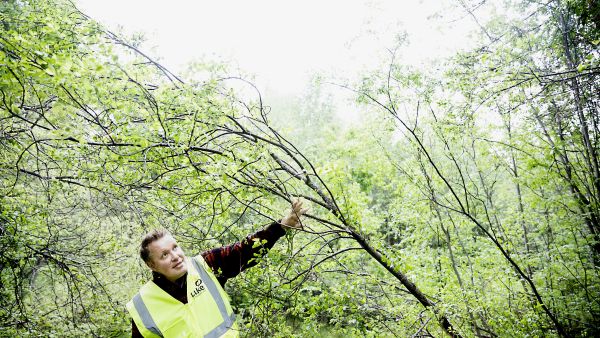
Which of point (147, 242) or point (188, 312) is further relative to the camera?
point (147, 242)

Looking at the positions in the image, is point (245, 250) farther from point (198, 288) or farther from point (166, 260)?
point (166, 260)

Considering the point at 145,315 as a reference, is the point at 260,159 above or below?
above

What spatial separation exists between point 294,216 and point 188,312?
99 centimetres

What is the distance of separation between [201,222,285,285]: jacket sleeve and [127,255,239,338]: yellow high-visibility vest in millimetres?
250

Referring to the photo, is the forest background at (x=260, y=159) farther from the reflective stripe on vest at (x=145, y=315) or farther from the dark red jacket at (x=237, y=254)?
the reflective stripe on vest at (x=145, y=315)

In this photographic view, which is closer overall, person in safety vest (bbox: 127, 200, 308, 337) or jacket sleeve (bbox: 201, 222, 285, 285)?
person in safety vest (bbox: 127, 200, 308, 337)

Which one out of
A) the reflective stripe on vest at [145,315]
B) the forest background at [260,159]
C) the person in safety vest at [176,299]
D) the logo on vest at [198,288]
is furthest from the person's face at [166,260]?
the forest background at [260,159]

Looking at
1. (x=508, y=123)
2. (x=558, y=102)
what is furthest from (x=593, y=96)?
(x=508, y=123)

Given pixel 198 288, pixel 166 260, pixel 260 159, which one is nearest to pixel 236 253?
pixel 198 288

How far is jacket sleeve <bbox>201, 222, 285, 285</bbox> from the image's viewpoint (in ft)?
8.95

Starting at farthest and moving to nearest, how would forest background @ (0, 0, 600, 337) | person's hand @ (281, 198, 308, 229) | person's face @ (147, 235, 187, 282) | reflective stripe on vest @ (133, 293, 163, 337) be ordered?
person's hand @ (281, 198, 308, 229)
forest background @ (0, 0, 600, 337)
person's face @ (147, 235, 187, 282)
reflective stripe on vest @ (133, 293, 163, 337)

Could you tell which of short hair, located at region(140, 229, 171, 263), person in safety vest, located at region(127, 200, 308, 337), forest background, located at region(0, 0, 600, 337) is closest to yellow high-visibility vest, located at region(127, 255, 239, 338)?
person in safety vest, located at region(127, 200, 308, 337)

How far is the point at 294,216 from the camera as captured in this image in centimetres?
276

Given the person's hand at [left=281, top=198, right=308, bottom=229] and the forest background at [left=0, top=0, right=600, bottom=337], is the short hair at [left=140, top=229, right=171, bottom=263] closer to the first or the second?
the forest background at [left=0, top=0, right=600, bottom=337]
